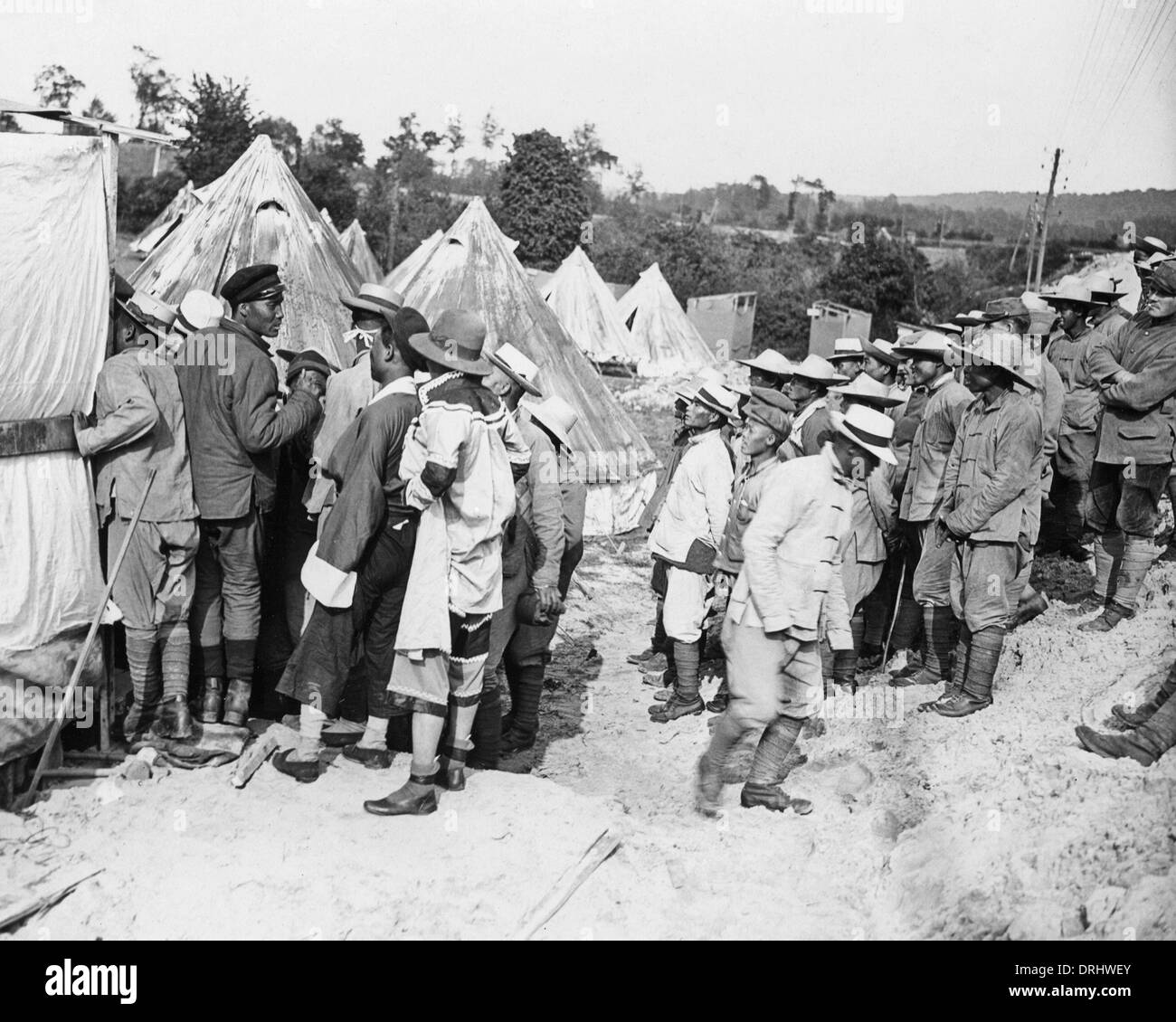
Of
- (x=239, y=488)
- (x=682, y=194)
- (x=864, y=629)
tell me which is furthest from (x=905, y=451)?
(x=682, y=194)

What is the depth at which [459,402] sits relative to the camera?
4.20 metres

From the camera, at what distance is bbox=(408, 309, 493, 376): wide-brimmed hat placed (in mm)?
4270

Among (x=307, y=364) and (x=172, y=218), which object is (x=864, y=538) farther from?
(x=172, y=218)

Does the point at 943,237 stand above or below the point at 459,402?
above

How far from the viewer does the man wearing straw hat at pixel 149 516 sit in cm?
461

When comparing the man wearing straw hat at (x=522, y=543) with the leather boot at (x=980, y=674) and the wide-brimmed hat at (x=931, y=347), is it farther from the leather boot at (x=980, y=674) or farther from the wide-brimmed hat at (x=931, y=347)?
the wide-brimmed hat at (x=931, y=347)

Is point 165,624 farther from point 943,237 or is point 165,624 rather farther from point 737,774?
point 943,237

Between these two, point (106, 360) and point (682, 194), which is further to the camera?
point (682, 194)

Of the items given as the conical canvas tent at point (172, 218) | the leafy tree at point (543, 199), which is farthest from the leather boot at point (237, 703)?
the leafy tree at point (543, 199)

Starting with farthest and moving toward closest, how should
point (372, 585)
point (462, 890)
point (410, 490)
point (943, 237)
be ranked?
point (943, 237), point (372, 585), point (410, 490), point (462, 890)

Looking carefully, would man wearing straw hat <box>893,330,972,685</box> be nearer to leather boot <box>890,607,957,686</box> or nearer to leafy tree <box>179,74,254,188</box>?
leather boot <box>890,607,957,686</box>

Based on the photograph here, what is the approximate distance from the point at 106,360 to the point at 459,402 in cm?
172

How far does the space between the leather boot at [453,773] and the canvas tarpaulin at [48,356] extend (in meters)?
1.65

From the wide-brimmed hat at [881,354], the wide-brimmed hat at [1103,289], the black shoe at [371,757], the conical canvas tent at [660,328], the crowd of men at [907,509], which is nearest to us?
the crowd of men at [907,509]
